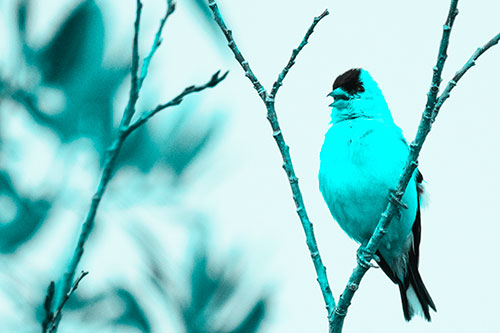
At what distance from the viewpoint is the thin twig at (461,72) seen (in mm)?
2570

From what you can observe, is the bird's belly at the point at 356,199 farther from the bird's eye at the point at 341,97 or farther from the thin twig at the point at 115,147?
the thin twig at the point at 115,147

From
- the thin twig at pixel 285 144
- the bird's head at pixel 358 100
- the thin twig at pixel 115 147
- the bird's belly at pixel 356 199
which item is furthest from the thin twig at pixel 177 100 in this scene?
the bird's head at pixel 358 100

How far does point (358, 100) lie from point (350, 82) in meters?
0.25

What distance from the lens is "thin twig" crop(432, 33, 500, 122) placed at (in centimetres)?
257

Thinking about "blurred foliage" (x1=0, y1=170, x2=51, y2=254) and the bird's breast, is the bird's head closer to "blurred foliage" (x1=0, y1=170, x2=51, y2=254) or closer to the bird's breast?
the bird's breast

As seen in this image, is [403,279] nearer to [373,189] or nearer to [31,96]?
[373,189]

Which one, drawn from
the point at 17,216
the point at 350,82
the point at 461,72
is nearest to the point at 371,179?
the point at 350,82

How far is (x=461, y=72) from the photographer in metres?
2.68

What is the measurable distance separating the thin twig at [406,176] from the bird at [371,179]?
42.7 inches

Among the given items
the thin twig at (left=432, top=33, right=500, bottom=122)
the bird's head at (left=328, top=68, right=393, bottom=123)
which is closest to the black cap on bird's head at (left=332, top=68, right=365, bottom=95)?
the bird's head at (left=328, top=68, right=393, bottom=123)

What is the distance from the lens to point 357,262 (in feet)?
11.3

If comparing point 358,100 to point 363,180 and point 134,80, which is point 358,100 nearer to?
point 363,180

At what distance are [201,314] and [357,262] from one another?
1.12 m

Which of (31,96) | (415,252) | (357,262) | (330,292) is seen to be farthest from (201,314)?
(415,252)
